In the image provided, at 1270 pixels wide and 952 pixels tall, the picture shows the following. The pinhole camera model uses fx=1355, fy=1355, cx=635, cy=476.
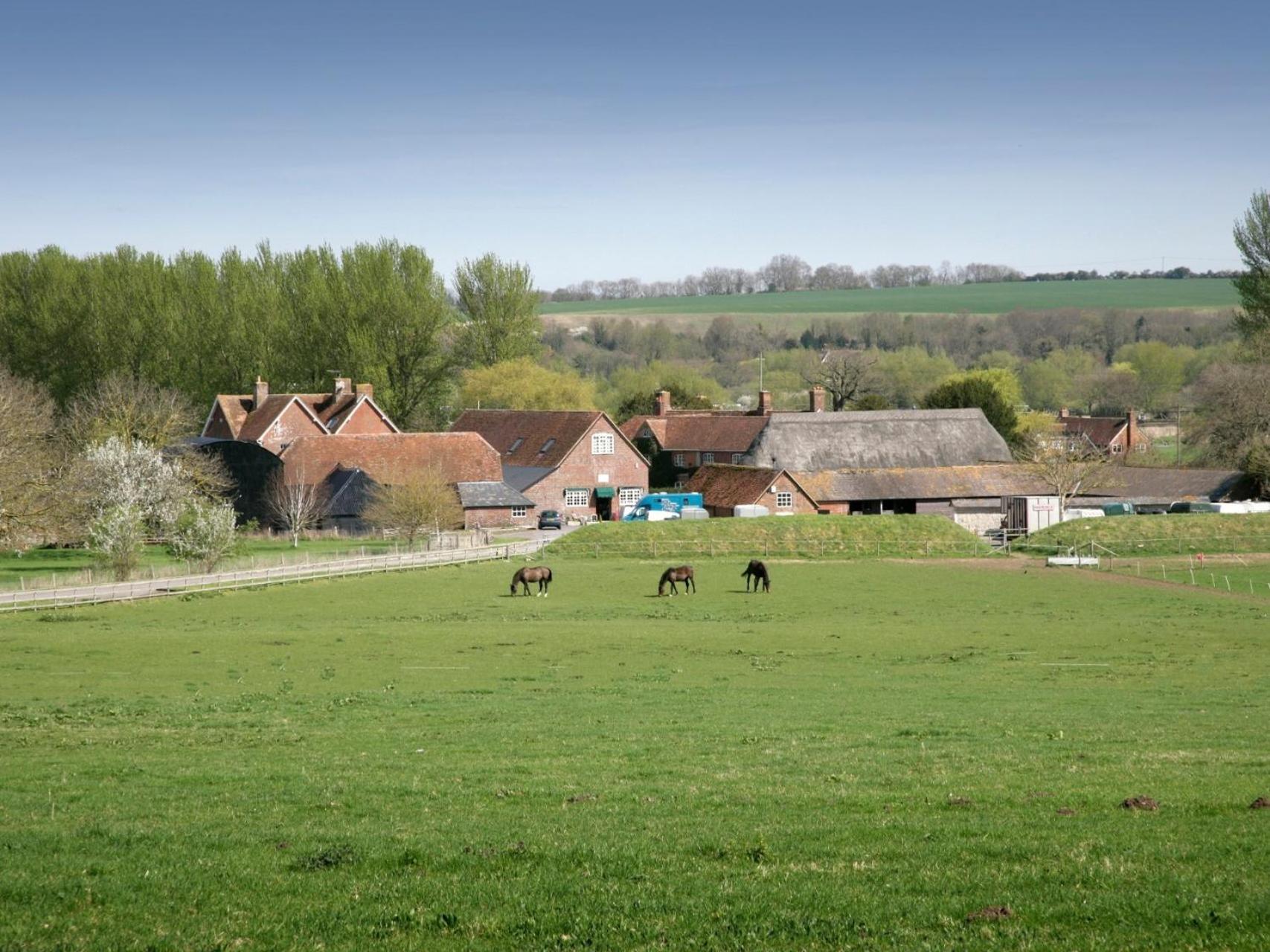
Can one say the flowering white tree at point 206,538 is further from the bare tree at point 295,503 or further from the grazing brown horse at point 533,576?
the grazing brown horse at point 533,576

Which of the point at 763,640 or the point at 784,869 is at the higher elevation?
the point at 784,869

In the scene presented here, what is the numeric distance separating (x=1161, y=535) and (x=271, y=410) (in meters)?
53.2

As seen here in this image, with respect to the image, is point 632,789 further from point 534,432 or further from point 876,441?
point 876,441

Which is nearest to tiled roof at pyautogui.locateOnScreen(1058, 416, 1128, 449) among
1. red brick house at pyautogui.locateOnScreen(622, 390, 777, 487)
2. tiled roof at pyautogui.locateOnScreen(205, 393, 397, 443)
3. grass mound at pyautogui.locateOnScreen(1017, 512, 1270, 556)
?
Result: red brick house at pyautogui.locateOnScreen(622, 390, 777, 487)

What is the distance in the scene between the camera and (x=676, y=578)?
→ 4612 cm

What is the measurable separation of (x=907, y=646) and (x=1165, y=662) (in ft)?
19.3

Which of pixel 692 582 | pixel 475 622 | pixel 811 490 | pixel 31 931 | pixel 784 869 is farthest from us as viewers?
pixel 811 490

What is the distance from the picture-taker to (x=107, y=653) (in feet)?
103

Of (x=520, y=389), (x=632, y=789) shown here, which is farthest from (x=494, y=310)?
(x=632, y=789)

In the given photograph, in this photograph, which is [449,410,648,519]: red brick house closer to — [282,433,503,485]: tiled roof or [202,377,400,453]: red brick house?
[282,433,503,485]: tiled roof

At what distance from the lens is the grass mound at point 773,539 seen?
200ft

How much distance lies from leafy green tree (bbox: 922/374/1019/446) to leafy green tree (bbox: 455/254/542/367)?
3310 centimetres

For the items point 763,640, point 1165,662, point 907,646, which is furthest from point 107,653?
point 1165,662

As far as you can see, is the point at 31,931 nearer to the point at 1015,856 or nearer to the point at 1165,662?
the point at 1015,856
